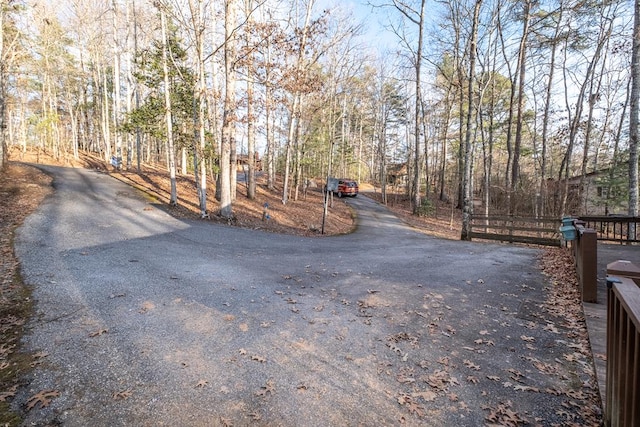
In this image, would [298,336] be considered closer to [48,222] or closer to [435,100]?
[48,222]

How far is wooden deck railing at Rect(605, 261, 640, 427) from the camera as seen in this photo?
1.54 m

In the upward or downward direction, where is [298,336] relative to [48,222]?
downward

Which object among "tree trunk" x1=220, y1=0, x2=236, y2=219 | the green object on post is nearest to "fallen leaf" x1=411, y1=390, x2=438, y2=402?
the green object on post

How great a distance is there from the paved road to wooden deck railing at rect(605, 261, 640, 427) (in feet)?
2.50

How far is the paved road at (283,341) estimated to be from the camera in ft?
8.39

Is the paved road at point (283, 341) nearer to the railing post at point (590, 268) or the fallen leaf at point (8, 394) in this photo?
the fallen leaf at point (8, 394)

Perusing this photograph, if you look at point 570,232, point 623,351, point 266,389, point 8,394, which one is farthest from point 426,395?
point 570,232

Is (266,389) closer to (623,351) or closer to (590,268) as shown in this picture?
(623,351)

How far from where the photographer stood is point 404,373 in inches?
121

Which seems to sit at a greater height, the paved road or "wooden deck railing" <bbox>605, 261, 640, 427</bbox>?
"wooden deck railing" <bbox>605, 261, 640, 427</bbox>

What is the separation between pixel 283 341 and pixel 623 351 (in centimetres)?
288

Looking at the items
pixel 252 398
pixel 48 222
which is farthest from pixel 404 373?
pixel 48 222

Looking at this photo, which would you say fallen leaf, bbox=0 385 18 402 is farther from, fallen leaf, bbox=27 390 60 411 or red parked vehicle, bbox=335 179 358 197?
red parked vehicle, bbox=335 179 358 197

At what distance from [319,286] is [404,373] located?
106 inches
